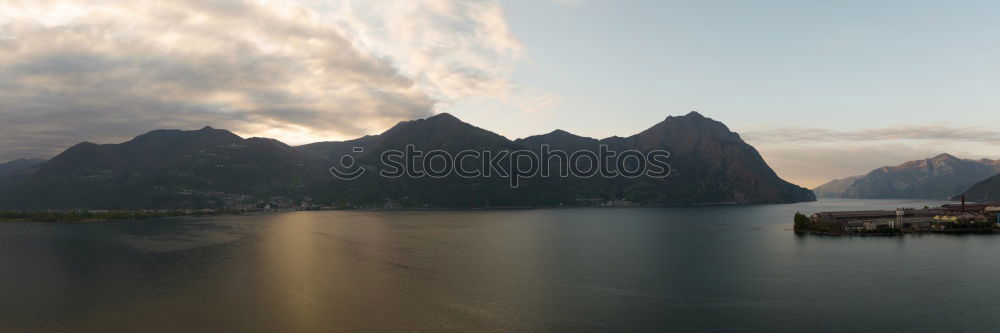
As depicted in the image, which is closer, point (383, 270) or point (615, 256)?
point (383, 270)

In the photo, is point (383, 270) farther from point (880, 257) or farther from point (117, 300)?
point (880, 257)

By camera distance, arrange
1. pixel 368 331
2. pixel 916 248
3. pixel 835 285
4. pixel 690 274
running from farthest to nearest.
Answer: pixel 916 248, pixel 690 274, pixel 835 285, pixel 368 331

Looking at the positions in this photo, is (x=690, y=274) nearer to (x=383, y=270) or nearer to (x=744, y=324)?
(x=744, y=324)

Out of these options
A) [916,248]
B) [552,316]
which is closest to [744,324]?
[552,316]

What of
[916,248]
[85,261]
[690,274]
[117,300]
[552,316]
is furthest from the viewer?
[916,248]

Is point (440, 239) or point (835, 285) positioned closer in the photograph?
point (835, 285)

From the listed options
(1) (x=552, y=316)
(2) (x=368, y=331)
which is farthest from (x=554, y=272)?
(2) (x=368, y=331)
